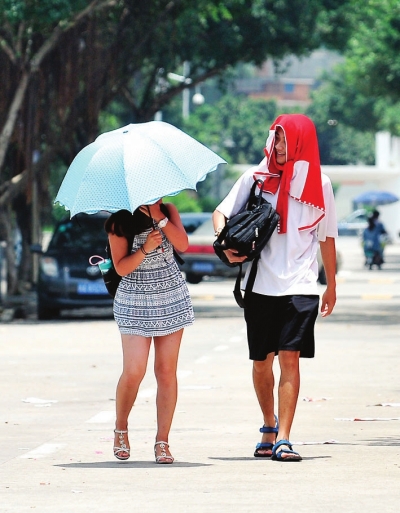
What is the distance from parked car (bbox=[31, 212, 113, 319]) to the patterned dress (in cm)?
1265

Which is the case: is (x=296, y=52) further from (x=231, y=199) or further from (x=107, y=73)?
(x=231, y=199)

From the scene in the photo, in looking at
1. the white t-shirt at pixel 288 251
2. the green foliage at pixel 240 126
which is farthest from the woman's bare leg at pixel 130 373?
the green foliage at pixel 240 126

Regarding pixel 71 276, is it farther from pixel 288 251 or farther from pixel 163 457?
pixel 163 457

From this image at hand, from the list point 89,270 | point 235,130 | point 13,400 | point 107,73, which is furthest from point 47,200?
point 235,130

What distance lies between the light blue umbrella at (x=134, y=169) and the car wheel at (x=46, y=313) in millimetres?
13577

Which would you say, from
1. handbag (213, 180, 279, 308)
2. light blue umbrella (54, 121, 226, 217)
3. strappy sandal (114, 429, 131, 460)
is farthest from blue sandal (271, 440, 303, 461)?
light blue umbrella (54, 121, 226, 217)

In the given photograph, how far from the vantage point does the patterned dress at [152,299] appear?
7.73 meters

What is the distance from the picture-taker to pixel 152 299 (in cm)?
774

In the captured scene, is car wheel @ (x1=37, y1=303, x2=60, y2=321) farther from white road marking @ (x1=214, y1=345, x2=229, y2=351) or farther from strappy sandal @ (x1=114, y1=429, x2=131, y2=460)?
strappy sandal @ (x1=114, y1=429, x2=131, y2=460)

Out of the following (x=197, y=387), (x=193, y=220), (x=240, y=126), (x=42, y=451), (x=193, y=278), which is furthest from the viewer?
(x=240, y=126)

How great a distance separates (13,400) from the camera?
11.2 meters

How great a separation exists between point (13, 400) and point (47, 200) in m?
18.3

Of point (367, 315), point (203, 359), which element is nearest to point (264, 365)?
point (203, 359)

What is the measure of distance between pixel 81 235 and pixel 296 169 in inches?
547
